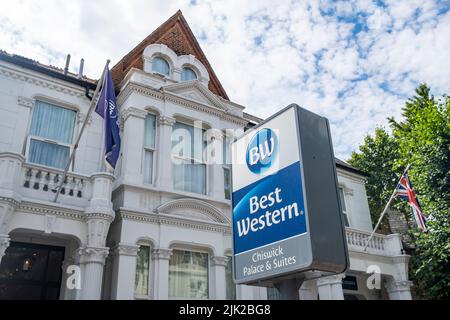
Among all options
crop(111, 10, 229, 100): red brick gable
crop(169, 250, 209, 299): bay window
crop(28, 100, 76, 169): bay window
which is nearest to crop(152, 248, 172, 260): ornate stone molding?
crop(169, 250, 209, 299): bay window

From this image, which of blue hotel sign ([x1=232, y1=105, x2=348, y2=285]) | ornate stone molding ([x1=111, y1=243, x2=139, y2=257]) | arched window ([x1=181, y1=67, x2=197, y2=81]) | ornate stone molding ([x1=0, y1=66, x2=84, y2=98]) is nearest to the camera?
blue hotel sign ([x1=232, y1=105, x2=348, y2=285])

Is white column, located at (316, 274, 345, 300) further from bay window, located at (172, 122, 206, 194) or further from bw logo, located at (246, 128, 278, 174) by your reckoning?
bw logo, located at (246, 128, 278, 174)

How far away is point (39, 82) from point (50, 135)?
5.43 feet

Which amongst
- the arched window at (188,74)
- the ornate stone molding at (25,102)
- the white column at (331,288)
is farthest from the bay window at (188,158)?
the white column at (331,288)

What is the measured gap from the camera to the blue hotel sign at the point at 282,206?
3256mm

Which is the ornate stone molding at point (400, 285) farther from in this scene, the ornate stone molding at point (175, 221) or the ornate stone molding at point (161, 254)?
the ornate stone molding at point (161, 254)

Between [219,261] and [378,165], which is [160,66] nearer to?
[219,261]

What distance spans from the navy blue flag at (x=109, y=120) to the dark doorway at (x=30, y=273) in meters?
3.50

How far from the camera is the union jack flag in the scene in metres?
14.2

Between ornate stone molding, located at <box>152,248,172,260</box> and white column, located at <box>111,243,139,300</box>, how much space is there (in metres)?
0.64

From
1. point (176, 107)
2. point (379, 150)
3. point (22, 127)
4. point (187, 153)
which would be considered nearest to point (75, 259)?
point (22, 127)

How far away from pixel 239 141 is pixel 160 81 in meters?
9.90

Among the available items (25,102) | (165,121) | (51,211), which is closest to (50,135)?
(25,102)
